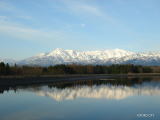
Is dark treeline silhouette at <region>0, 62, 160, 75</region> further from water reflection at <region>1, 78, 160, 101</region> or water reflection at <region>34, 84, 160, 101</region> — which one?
water reflection at <region>34, 84, 160, 101</region>

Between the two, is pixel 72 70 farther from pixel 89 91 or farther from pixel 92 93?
pixel 92 93

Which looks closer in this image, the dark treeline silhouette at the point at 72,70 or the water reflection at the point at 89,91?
the water reflection at the point at 89,91

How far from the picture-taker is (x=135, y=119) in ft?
71.5

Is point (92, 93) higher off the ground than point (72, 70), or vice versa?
point (72, 70)

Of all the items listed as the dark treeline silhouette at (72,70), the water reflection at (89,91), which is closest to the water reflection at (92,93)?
the water reflection at (89,91)

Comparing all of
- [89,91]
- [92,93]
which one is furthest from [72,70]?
[92,93]

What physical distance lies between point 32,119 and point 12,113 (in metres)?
4.06

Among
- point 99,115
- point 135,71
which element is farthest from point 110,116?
point 135,71

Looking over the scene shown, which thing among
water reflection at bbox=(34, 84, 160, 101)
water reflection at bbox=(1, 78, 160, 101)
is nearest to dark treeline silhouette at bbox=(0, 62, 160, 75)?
water reflection at bbox=(1, 78, 160, 101)

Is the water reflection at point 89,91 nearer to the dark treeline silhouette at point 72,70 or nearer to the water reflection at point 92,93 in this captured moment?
the water reflection at point 92,93

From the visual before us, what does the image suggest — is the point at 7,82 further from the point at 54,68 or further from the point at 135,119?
the point at 54,68

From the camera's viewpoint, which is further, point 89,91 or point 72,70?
point 72,70

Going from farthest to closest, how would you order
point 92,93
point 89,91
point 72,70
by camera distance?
point 72,70
point 89,91
point 92,93

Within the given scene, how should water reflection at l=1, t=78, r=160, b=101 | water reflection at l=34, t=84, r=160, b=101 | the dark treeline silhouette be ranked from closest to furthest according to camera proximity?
water reflection at l=34, t=84, r=160, b=101 < water reflection at l=1, t=78, r=160, b=101 < the dark treeline silhouette
